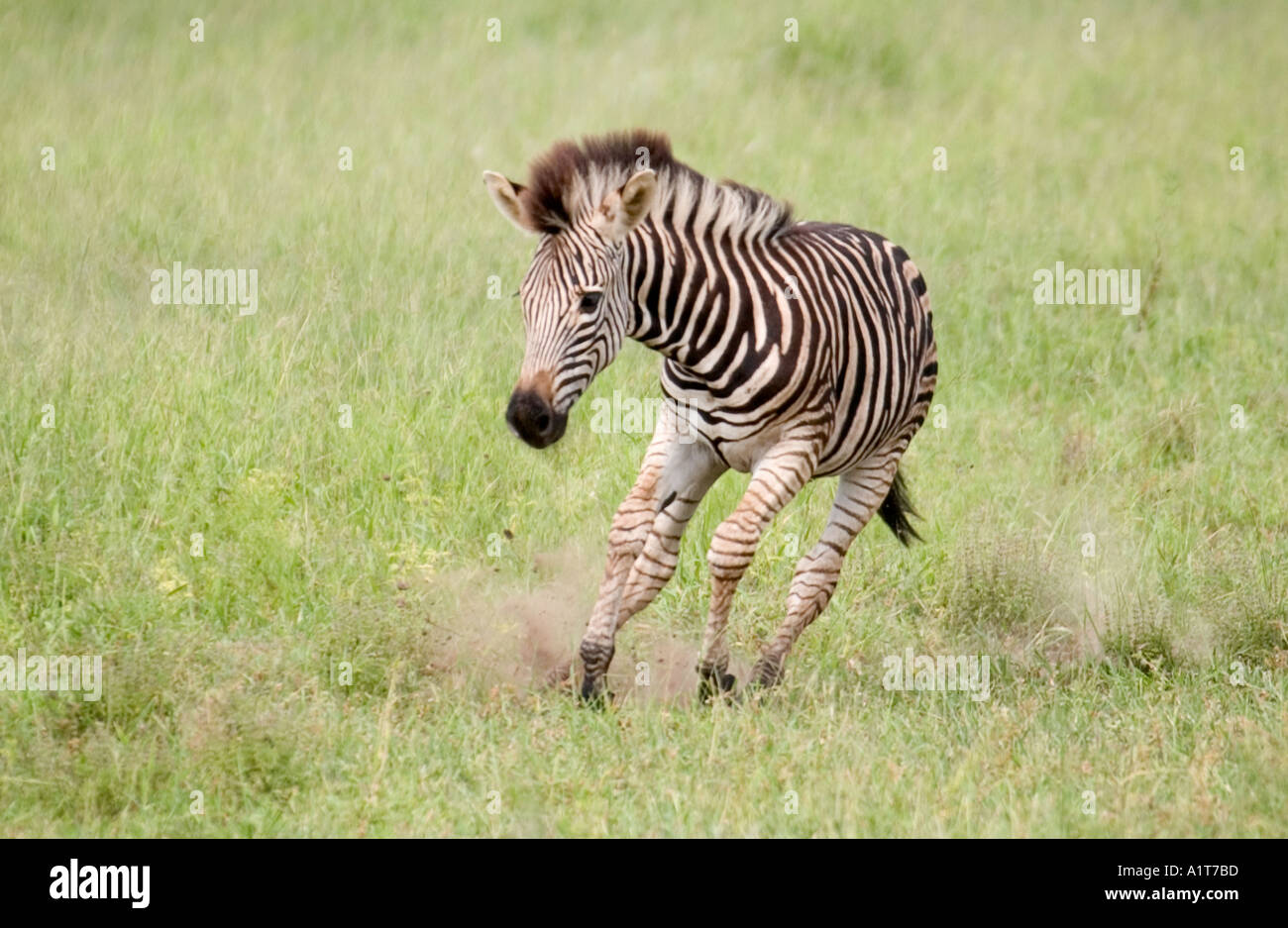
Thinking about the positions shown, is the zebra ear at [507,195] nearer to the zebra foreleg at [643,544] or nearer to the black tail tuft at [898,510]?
the zebra foreleg at [643,544]

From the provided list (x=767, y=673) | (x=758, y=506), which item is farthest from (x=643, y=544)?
(x=767, y=673)

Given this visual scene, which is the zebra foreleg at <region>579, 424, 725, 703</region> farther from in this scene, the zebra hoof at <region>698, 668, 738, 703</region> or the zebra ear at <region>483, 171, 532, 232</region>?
the zebra ear at <region>483, 171, 532, 232</region>

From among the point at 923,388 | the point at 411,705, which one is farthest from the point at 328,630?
the point at 923,388

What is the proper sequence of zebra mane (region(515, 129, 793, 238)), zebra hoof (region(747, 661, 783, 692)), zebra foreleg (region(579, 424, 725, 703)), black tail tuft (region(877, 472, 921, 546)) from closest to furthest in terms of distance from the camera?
1. zebra mane (region(515, 129, 793, 238))
2. zebra foreleg (region(579, 424, 725, 703))
3. zebra hoof (region(747, 661, 783, 692))
4. black tail tuft (region(877, 472, 921, 546))

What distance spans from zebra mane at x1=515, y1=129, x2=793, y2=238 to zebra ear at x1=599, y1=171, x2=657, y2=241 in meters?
0.09

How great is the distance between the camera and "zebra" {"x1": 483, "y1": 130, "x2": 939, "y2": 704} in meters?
6.36

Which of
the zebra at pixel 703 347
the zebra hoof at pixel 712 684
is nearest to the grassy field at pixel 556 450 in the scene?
the zebra hoof at pixel 712 684

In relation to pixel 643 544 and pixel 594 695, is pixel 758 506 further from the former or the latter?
pixel 594 695

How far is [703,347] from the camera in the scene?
22.2 ft

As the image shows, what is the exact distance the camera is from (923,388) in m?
8.07

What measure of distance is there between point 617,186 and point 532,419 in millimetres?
1083

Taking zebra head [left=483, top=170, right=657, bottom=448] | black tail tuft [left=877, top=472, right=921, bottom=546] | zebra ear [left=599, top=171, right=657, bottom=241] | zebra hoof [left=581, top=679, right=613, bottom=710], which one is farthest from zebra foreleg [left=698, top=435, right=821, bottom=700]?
black tail tuft [left=877, top=472, right=921, bottom=546]

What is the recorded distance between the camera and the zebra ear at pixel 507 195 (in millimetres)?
6473
